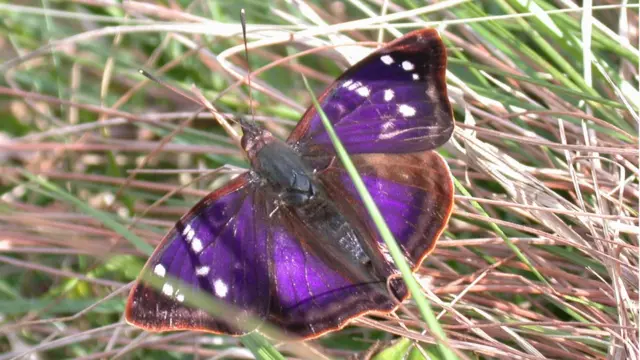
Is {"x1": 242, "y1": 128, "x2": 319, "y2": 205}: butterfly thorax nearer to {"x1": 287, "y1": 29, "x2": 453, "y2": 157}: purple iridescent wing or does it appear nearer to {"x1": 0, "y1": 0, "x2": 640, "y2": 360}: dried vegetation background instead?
{"x1": 287, "y1": 29, "x2": 453, "y2": 157}: purple iridescent wing

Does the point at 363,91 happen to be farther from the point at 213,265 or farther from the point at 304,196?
the point at 213,265

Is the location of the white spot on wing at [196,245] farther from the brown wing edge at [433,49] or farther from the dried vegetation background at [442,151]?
the brown wing edge at [433,49]

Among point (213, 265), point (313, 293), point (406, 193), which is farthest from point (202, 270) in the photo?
point (406, 193)

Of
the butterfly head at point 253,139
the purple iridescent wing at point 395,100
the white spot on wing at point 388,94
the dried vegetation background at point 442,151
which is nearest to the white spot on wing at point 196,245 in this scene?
the dried vegetation background at point 442,151

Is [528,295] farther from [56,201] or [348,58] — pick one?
[56,201]

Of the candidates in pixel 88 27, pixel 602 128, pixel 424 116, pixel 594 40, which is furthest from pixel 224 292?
pixel 88 27
